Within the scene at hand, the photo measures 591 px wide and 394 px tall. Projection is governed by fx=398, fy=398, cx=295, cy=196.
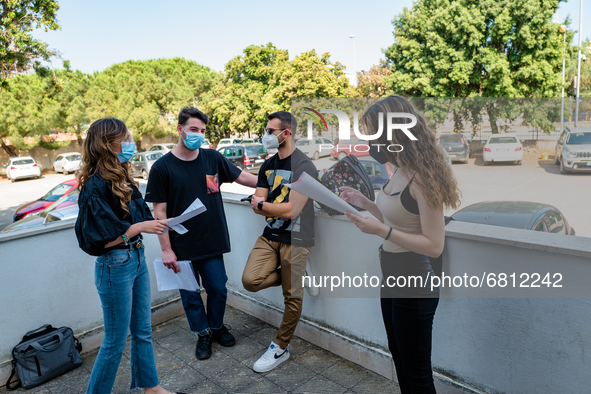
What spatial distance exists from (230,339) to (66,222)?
1.78 meters

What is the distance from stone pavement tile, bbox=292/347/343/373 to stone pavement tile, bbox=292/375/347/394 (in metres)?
0.13

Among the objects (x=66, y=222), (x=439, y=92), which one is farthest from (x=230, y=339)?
(x=439, y=92)

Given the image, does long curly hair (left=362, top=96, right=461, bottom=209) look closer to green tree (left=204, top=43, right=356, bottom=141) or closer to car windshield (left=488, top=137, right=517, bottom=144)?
car windshield (left=488, top=137, right=517, bottom=144)

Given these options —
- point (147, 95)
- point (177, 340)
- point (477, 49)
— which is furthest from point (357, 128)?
point (147, 95)

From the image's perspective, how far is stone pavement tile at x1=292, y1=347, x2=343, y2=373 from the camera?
123 inches

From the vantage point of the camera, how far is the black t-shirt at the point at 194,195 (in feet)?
10.3

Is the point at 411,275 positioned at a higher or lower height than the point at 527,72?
lower

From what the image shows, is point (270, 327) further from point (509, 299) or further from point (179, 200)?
point (509, 299)

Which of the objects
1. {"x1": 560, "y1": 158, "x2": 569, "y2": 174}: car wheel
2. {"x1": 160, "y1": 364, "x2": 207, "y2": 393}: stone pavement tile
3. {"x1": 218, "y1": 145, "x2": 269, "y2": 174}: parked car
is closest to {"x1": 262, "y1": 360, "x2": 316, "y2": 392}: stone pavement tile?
{"x1": 160, "y1": 364, "x2": 207, "y2": 393}: stone pavement tile

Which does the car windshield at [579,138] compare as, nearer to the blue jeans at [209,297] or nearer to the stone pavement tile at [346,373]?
the stone pavement tile at [346,373]

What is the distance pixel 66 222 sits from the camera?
138 inches

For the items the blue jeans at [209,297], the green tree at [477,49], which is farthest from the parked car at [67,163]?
the blue jeans at [209,297]

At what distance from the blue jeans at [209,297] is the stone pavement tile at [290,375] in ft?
2.44

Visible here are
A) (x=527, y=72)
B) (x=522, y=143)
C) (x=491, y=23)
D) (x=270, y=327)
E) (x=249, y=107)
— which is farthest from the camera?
(x=249, y=107)
